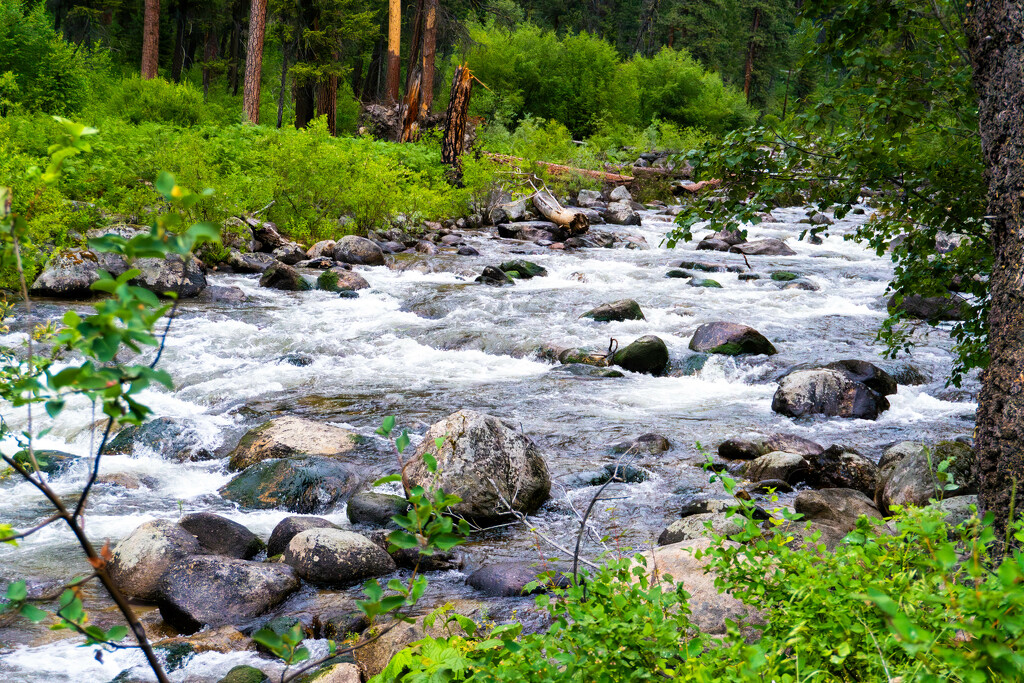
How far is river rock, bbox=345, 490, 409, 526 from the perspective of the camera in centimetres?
536

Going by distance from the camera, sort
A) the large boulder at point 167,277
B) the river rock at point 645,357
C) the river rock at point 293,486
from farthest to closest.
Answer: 1. the large boulder at point 167,277
2. the river rock at point 645,357
3. the river rock at point 293,486

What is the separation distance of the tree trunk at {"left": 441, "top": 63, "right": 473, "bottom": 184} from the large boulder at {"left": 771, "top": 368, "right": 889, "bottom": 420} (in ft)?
45.5

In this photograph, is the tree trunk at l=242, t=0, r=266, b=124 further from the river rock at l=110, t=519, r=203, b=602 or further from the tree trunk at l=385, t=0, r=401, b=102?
the river rock at l=110, t=519, r=203, b=602

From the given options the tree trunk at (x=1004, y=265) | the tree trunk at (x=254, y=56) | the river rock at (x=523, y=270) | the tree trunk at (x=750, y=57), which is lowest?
the river rock at (x=523, y=270)

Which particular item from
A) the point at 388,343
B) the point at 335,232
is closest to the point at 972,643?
the point at 388,343

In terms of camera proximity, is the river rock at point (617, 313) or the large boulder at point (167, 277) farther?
the river rock at point (617, 313)

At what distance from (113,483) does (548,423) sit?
3.77 metres

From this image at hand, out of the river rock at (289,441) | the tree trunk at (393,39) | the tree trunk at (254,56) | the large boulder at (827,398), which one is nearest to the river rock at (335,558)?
the river rock at (289,441)

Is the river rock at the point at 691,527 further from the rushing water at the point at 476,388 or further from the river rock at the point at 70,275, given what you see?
the river rock at the point at 70,275

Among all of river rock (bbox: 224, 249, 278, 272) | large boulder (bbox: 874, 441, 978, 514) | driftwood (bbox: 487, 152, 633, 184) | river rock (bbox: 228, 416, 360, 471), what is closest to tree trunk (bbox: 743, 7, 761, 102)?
driftwood (bbox: 487, 152, 633, 184)

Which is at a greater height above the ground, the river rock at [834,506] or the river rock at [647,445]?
the river rock at [834,506]

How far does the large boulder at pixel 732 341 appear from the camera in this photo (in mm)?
9680

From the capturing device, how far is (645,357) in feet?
30.5

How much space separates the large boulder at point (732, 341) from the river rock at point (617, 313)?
1.49 meters
